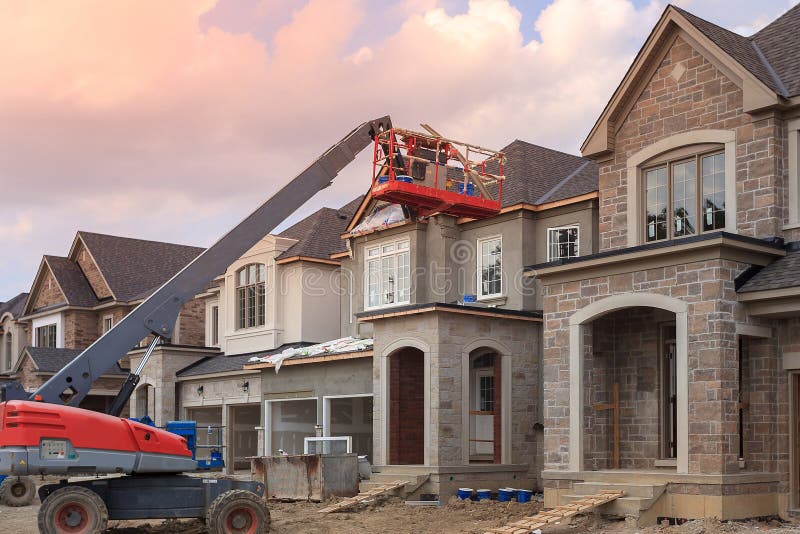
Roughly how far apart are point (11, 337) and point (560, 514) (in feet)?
131

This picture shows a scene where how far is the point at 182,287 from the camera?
17.5 m

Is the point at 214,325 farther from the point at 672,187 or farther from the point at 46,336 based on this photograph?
the point at 672,187

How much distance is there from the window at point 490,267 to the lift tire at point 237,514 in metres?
11.9

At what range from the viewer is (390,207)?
1199 inches

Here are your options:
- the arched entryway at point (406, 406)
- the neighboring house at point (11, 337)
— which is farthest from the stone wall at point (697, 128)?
the neighboring house at point (11, 337)

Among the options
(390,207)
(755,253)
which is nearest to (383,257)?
(390,207)

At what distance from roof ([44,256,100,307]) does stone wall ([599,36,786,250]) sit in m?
29.3

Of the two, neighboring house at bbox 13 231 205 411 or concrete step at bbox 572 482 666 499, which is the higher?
neighboring house at bbox 13 231 205 411

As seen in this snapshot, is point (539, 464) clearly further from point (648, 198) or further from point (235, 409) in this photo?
point (235, 409)

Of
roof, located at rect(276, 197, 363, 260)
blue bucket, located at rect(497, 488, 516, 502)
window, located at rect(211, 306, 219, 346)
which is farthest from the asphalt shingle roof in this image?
window, located at rect(211, 306, 219, 346)

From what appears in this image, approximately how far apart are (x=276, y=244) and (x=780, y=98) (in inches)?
758

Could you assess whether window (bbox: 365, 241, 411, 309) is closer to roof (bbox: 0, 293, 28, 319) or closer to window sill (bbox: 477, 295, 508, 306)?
window sill (bbox: 477, 295, 508, 306)

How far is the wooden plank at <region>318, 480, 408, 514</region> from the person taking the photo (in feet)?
71.6

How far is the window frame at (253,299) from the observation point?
115ft
